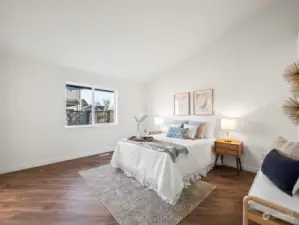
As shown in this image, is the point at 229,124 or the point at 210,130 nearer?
the point at 229,124

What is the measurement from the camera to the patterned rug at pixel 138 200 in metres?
1.77

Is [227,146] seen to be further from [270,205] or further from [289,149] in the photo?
[270,205]

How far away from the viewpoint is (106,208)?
1.96 m

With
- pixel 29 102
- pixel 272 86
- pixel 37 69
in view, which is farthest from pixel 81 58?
pixel 272 86

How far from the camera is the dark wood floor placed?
1.76 meters

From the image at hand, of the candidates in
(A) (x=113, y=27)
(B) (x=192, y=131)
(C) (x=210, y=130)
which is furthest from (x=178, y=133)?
(A) (x=113, y=27)

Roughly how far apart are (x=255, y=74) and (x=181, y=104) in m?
1.86

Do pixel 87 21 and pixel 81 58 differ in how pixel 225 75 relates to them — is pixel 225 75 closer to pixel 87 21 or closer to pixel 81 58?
pixel 87 21

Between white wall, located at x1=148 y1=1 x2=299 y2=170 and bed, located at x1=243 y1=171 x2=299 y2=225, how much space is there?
1.92m

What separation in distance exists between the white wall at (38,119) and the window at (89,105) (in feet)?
0.73

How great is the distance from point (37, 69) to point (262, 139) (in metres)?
4.91

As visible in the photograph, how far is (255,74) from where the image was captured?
124 inches

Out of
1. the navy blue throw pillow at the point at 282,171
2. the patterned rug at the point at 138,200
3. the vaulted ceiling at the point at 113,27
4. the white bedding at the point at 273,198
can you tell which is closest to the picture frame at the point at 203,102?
the vaulted ceiling at the point at 113,27

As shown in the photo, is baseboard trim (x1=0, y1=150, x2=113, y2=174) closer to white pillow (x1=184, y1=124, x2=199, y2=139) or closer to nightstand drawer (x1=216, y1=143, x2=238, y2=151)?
white pillow (x1=184, y1=124, x2=199, y2=139)
